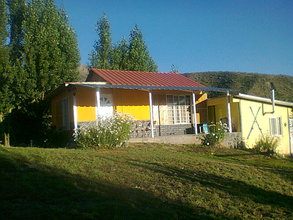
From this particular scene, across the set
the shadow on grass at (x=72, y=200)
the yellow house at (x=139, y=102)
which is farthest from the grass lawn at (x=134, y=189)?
the yellow house at (x=139, y=102)

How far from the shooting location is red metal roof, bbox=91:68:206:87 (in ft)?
58.8

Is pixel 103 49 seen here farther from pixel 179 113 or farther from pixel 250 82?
pixel 250 82

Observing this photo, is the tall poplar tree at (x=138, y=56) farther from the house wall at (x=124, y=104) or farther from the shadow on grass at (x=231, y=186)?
the shadow on grass at (x=231, y=186)

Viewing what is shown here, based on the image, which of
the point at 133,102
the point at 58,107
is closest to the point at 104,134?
the point at 133,102

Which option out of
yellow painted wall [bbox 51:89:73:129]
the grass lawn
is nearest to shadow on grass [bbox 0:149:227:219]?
the grass lawn

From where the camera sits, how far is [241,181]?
878 centimetres

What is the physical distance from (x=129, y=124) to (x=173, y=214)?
27.3 ft

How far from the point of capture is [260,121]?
65.9 ft

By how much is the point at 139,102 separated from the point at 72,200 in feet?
42.2

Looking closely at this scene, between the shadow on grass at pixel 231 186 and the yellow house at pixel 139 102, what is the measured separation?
23.5 ft

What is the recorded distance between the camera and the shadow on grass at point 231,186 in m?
7.46

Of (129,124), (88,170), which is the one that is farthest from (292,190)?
(129,124)

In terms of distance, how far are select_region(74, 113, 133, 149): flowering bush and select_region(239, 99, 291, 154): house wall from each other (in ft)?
27.4

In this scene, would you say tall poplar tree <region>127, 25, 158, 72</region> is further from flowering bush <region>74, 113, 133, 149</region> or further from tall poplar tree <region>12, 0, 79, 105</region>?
flowering bush <region>74, 113, 133, 149</region>
